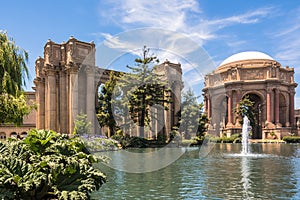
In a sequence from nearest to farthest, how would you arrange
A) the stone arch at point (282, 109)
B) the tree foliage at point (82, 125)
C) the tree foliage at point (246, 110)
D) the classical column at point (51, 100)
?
the tree foliage at point (82, 125) → the classical column at point (51, 100) → the tree foliage at point (246, 110) → the stone arch at point (282, 109)

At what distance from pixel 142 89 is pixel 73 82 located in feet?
24.5

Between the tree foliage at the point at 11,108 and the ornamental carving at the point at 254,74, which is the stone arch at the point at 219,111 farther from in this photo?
the tree foliage at the point at 11,108

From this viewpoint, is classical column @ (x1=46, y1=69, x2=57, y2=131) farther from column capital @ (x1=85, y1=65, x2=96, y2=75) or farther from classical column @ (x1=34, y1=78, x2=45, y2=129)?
column capital @ (x1=85, y1=65, x2=96, y2=75)

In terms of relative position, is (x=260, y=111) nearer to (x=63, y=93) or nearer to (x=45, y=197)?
(x=63, y=93)

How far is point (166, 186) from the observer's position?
857 cm

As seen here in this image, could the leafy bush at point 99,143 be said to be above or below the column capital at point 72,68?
below

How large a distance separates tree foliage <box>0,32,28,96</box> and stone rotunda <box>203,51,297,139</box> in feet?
145

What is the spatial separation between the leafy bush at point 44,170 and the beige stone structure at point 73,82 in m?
24.2

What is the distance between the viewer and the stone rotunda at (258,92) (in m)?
55.4

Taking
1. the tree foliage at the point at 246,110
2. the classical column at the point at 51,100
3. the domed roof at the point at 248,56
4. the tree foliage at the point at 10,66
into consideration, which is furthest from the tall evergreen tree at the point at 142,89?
the domed roof at the point at 248,56

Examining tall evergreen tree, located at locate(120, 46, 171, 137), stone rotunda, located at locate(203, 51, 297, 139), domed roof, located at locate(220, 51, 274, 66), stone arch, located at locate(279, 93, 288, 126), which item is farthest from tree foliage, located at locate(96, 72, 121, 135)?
stone arch, located at locate(279, 93, 288, 126)

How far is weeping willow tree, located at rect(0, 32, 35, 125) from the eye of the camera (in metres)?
14.1

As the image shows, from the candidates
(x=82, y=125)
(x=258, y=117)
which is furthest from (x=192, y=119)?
(x=258, y=117)

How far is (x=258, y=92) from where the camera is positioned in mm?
57125
